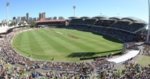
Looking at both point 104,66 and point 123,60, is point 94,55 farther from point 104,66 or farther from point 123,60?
point 104,66

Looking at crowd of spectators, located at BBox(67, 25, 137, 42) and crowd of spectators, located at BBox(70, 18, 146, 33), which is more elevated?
crowd of spectators, located at BBox(70, 18, 146, 33)

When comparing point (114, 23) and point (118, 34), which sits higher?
point (114, 23)

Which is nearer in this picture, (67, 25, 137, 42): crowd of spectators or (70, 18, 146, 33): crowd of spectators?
Answer: (67, 25, 137, 42): crowd of spectators

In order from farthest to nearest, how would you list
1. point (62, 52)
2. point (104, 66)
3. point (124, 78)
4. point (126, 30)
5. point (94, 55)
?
1. point (126, 30)
2. point (62, 52)
3. point (94, 55)
4. point (104, 66)
5. point (124, 78)

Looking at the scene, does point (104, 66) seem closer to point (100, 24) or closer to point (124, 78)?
point (124, 78)

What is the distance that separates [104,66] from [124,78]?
12.8 m

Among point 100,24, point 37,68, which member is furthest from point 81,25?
point 37,68

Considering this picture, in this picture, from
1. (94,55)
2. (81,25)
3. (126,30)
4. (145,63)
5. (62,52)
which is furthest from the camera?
(81,25)

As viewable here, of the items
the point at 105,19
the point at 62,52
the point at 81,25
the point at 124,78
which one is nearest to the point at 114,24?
the point at 105,19

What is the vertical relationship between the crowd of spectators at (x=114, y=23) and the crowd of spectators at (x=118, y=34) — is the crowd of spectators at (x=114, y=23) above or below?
above

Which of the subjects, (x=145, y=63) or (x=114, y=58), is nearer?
(x=145, y=63)

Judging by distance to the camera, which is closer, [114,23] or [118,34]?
[118,34]

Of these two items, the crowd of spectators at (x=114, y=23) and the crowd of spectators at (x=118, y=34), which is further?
the crowd of spectators at (x=114, y=23)

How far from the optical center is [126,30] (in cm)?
8675
